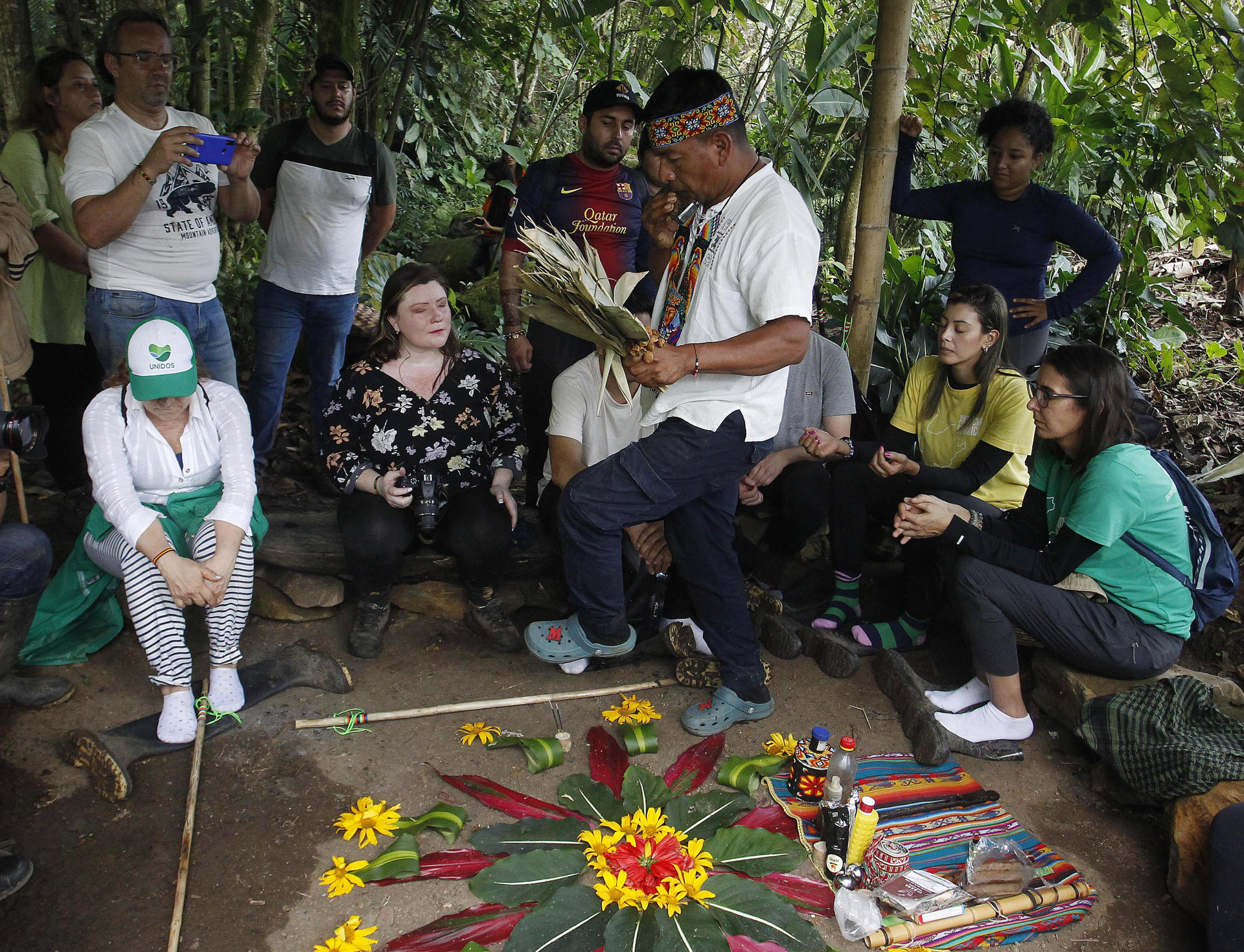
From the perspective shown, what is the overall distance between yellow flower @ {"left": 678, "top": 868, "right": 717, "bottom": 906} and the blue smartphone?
9.47 ft

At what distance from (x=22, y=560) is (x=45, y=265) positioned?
4.46ft

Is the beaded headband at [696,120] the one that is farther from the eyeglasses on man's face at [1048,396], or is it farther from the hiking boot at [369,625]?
the hiking boot at [369,625]

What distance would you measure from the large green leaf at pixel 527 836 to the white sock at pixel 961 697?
144 centimetres

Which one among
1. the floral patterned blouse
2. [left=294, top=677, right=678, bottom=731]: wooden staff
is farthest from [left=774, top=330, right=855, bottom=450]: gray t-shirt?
[left=294, top=677, right=678, bottom=731]: wooden staff

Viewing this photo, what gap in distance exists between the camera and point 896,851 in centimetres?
259

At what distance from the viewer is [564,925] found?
7.49 ft

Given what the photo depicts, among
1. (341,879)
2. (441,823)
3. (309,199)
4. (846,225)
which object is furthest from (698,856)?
(846,225)

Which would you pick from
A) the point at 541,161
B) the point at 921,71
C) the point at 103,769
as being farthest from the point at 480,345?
the point at 103,769

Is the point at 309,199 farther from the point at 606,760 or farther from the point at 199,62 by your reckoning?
the point at 606,760

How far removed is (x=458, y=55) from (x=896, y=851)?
8.40 meters

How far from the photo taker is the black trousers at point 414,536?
3.42 meters

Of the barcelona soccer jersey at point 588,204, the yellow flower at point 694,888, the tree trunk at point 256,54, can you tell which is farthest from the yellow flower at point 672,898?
the tree trunk at point 256,54

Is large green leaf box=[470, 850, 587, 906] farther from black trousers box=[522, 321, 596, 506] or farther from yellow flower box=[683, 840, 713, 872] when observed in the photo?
black trousers box=[522, 321, 596, 506]

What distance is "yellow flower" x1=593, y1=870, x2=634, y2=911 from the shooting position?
2359 mm
